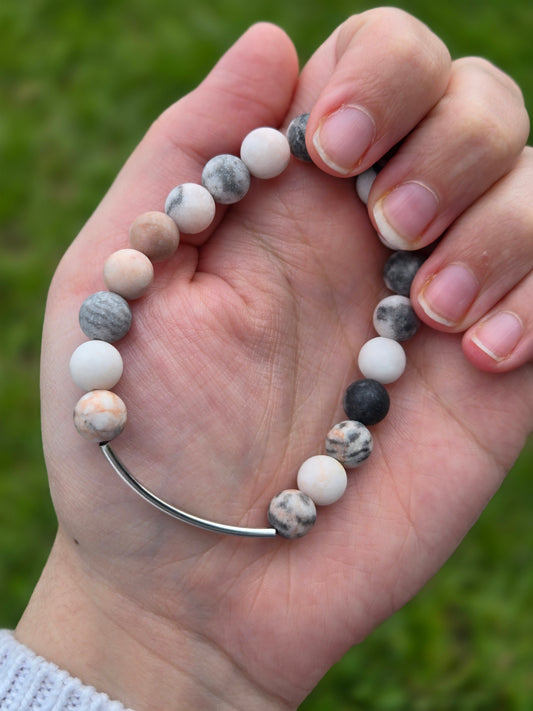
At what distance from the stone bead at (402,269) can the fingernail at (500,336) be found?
181 millimetres

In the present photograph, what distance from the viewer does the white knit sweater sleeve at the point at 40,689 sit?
53.8 inches

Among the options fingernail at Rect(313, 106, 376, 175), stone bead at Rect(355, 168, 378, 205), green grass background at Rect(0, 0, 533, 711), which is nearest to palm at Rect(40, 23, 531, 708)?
stone bead at Rect(355, 168, 378, 205)

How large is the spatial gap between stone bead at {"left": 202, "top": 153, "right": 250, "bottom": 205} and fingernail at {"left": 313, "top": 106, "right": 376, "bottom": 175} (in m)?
0.18

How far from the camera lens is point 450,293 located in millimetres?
1481

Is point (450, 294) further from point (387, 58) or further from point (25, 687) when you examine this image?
point (25, 687)

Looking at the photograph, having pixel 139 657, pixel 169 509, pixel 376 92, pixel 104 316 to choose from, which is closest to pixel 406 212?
pixel 376 92

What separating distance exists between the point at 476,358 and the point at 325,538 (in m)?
0.48

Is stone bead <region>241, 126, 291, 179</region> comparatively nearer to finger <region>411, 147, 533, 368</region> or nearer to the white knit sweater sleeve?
finger <region>411, 147, 533, 368</region>

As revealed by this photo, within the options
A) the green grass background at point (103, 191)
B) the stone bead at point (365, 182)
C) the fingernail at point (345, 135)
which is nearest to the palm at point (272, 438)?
the stone bead at point (365, 182)

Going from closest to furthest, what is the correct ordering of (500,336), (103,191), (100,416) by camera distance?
(100,416) < (500,336) < (103,191)

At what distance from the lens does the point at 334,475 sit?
4.87 ft

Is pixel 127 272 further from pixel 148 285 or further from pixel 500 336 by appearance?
pixel 500 336

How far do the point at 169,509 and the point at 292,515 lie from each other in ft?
0.79

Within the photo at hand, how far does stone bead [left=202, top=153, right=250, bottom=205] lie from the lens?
1.52 meters
